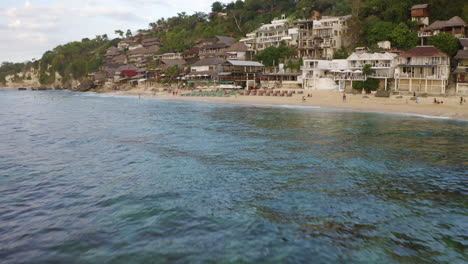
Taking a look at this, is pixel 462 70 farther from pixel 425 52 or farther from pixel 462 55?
pixel 425 52

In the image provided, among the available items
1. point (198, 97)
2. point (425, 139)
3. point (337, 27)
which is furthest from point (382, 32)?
point (425, 139)

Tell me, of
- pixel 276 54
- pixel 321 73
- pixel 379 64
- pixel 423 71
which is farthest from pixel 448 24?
pixel 276 54

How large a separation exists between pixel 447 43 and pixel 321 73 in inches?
704

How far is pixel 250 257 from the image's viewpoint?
8.05 m

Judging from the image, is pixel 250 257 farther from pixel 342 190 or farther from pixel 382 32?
pixel 382 32

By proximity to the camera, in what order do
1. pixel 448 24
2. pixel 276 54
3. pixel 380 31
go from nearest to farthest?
pixel 448 24
pixel 380 31
pixel 276 54

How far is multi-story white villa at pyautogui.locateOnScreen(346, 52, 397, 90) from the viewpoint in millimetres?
46531

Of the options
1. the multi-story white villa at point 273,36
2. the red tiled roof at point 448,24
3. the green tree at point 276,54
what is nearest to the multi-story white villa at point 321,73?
the green tree at point 276,54

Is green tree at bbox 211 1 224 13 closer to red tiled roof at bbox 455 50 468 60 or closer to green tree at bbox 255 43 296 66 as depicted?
green tree at bbox 255 43 296 66

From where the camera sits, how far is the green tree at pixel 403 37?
49.7 meters

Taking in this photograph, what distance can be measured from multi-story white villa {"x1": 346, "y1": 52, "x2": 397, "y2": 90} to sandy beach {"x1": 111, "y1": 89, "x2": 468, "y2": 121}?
3.87 m

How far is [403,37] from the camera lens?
5016 centimetres

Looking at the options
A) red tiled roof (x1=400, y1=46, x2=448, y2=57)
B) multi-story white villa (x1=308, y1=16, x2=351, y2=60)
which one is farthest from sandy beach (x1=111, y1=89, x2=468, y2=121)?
multi-story white villa (x1=308, y1=16, x2=351, y2=60)

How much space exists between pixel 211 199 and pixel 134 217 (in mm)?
2649
